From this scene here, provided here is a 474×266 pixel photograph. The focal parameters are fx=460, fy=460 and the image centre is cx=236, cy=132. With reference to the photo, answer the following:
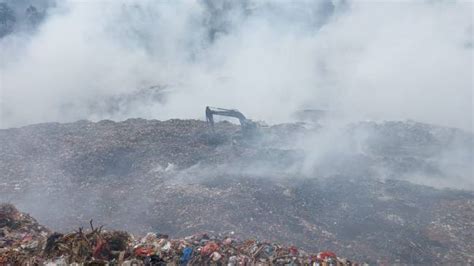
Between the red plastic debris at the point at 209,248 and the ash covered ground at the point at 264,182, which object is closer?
Result: the red plastic debris at the point at 209,248

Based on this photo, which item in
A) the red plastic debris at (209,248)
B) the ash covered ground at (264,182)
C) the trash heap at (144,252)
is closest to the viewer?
the trash heap at (144,252)

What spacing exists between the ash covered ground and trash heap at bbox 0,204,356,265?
241 cm

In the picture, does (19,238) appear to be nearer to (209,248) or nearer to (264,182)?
(209,248)

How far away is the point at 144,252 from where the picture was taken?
6566mm

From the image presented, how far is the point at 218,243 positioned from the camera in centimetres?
697

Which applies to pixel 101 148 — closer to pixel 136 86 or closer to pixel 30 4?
pixel 136 86

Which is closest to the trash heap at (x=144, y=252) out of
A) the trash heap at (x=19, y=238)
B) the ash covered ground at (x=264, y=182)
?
the trash heap at (x=19, y=238)

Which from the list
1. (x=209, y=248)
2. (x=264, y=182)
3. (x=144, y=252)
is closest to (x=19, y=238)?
(x=144, y=252)

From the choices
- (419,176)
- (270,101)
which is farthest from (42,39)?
(419,176)

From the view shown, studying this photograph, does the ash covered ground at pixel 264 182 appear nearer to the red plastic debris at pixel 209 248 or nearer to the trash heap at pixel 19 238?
the trash heap at pixel 19 238

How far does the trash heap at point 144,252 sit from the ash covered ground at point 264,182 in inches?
94.9

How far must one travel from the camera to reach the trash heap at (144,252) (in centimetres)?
647

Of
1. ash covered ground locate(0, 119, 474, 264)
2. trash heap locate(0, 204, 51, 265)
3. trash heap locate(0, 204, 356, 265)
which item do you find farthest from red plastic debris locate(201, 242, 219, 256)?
ash covered ground locate(0, 119, 474, 264)

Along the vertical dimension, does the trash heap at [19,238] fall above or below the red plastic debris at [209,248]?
above
